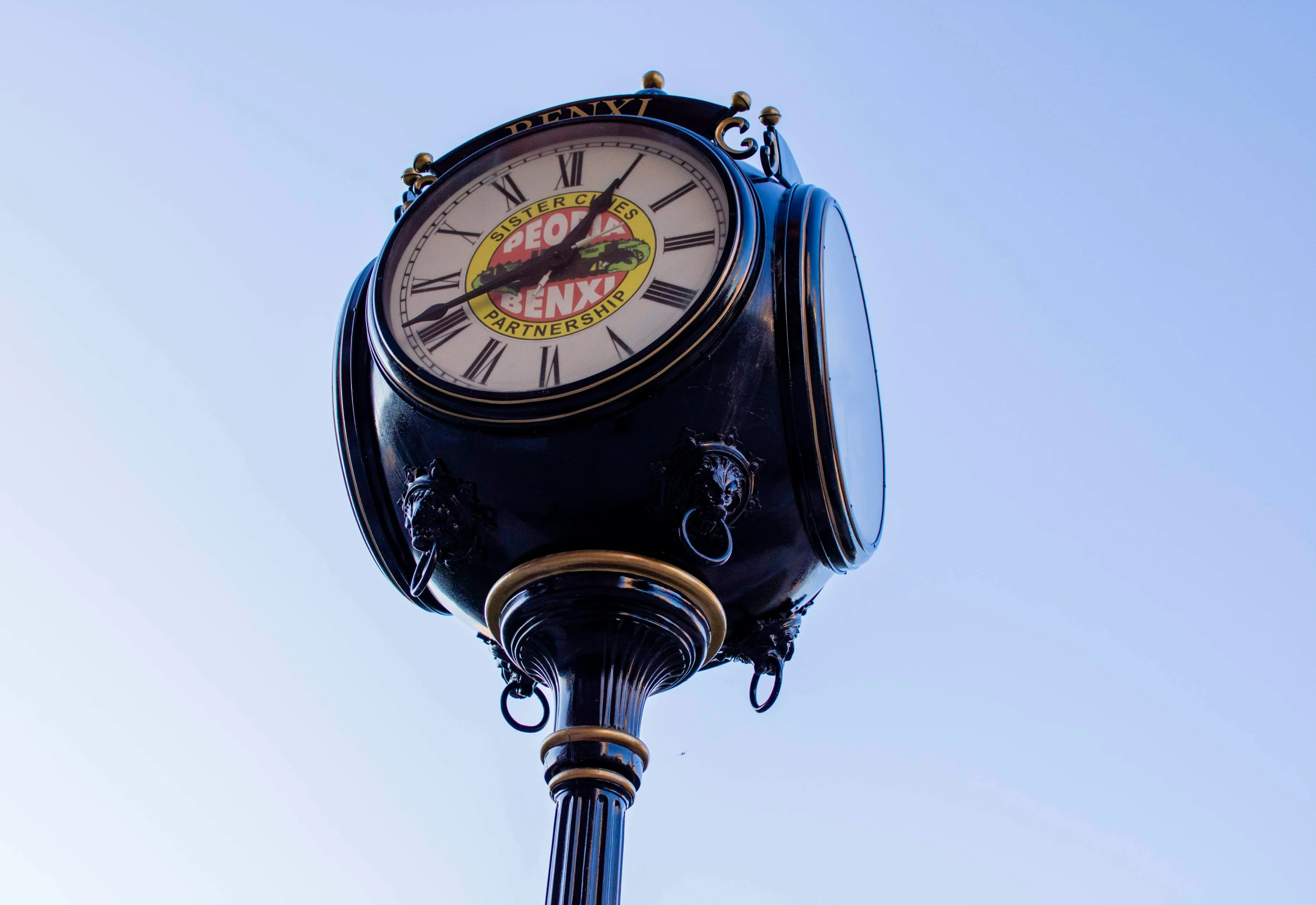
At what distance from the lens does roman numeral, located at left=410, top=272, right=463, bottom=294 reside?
13.2ft

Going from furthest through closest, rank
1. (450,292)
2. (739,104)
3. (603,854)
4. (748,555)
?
(739,104), (450,292), (748,555), (603,854)

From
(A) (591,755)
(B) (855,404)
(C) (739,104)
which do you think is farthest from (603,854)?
(C) (739,104)

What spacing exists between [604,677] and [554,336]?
85 centimetres

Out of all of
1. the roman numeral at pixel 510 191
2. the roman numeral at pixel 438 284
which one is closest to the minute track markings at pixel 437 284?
the roman numeral at pixel 438 284

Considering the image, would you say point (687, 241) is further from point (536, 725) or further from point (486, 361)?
point (536, 725)

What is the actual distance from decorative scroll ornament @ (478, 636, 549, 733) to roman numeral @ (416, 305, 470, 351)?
807 millimetres

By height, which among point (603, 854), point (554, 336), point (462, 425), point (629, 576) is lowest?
point (603, 854)

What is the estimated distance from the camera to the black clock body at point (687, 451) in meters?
3.56

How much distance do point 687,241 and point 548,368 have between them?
0.50m

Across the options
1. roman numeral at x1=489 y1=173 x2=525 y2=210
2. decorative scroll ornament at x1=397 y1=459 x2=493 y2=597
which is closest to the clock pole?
decorative scroll ornament at x1=397 y1=459 x2=493 y2=597

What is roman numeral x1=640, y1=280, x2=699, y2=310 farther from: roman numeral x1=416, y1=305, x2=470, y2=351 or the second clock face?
roman numeral x1=416, y1=305, x2=470, y2=351

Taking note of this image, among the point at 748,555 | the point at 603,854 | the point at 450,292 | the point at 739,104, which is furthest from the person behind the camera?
the point at 739,104

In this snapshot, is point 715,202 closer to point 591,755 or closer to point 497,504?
point 497,504

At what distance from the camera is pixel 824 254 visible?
4.00 m
